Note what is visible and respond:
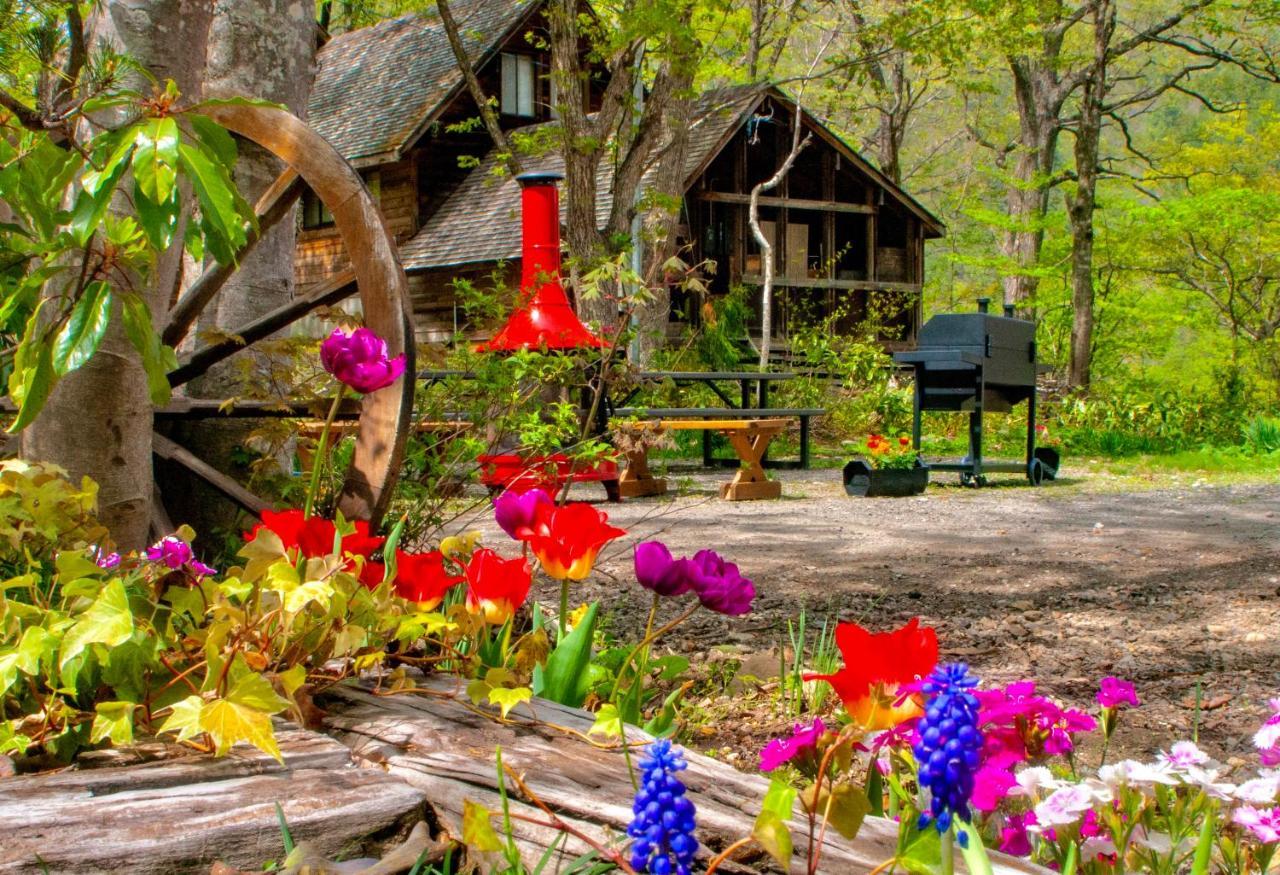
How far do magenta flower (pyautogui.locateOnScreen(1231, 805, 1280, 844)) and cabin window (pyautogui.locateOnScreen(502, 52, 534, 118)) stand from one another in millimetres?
20979

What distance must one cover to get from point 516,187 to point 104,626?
18939 mm

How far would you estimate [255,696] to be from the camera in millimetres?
1377

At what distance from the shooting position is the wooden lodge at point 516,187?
19547mm

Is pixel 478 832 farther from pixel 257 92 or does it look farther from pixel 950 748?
pixel 257 92

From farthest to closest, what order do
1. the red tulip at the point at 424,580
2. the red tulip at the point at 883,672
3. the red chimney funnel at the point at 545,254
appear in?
the red chimney funnel at the point at 545,254 → the red tulip at the point at 424,580 → the red tulip at the point at 883,672

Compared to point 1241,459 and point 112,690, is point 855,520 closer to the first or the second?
point 112,690

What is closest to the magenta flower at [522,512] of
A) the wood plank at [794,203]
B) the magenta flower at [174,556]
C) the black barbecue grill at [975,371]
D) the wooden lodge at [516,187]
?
the magenta flower at [174,556]

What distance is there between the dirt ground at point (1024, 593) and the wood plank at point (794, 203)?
13.1 m

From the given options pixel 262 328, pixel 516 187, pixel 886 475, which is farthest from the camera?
pixel 516 187

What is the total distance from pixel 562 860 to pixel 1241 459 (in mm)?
12340

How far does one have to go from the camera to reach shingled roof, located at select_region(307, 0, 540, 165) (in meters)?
19.9

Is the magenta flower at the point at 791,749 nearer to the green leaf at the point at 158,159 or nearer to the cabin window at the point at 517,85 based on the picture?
the green leaf at the point at 158,159

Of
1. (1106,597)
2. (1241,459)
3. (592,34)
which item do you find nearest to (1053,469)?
(1241,459)

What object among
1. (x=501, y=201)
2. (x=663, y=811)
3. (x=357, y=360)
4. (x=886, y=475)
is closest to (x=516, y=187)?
(x=501, y=201)
